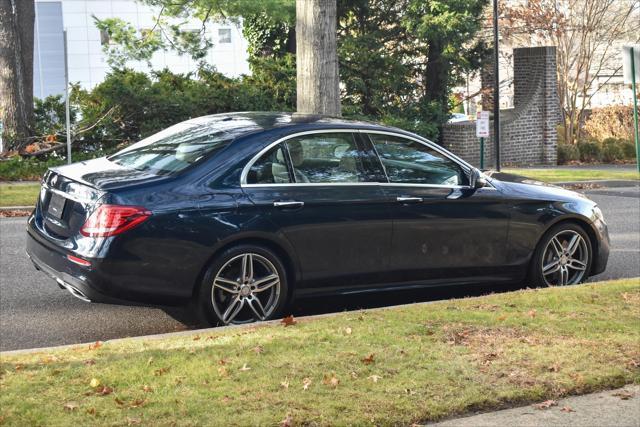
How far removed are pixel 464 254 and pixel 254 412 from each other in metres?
3.88

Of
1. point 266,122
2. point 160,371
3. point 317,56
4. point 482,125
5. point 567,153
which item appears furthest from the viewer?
point 567,153

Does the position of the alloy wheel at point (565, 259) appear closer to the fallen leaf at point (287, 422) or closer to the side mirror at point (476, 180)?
the side mirror at point (476, 180)

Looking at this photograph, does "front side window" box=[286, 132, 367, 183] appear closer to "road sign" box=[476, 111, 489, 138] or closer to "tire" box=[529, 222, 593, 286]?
"tire" box=[529, 222, 593, 286]

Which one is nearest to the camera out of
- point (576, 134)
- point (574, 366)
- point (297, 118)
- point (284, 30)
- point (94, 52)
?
point (574, 366)

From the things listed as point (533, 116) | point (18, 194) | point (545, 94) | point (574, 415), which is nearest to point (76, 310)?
point (574, 415)

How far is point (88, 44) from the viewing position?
7069cm

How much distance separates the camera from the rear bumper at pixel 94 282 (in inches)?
279

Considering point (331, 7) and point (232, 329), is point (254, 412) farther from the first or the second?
point (331, 7)

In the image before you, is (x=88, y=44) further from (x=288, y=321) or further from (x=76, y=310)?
(x=288, y=321)

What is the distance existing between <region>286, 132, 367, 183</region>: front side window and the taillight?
1.39 metres

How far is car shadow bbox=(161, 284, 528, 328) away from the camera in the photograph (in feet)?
27.1

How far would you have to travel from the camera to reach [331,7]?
14781 millimetres

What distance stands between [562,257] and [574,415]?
13.2 feet

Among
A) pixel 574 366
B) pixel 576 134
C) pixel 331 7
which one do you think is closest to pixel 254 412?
pixel 574 366
